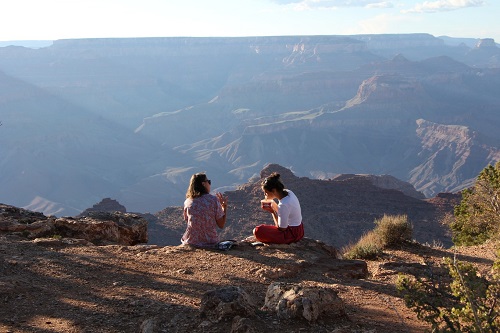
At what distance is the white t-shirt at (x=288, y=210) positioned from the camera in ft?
25.5

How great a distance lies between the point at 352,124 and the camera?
11381cm

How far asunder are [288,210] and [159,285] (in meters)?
2.41

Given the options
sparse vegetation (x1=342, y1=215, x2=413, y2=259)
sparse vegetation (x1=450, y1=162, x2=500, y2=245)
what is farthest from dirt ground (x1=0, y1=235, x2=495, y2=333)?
sparse vegetation (x1=450, y1=162, x2=500, y2=245)

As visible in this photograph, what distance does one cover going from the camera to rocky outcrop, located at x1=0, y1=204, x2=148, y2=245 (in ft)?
29.6

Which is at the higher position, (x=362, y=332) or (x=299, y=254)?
(x=362, y=332)

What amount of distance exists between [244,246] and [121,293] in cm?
272

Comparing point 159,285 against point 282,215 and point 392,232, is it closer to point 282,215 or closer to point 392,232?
point 282,215

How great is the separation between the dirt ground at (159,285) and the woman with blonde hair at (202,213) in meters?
0.25

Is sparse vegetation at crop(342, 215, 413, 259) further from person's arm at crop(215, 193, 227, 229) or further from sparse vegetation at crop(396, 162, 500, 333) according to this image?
sparse vegetation at crop(396, 162, 500, 333)

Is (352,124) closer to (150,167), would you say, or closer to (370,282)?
(150,167)

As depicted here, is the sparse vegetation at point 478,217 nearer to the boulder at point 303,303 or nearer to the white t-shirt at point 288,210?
the white t-shirt at point 288,210

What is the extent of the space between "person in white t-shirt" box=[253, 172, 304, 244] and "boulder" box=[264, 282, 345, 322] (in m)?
2.91

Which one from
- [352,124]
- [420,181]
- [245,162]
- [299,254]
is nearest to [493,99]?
[352,124]

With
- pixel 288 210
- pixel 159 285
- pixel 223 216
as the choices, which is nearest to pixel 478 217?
pixel 288 210
